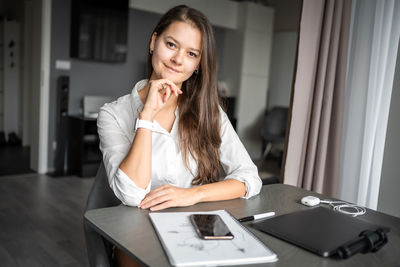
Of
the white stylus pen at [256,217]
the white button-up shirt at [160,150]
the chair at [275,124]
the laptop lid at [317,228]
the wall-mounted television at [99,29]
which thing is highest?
the wall-mounted television at [99,29]

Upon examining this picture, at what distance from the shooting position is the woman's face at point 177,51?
1.36 metres

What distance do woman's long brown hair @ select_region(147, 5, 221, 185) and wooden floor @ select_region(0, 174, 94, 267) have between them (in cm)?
→ 133

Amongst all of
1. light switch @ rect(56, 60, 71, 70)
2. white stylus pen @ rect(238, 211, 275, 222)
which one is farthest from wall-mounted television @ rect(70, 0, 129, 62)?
white stylus pen @ rect(238, 211, 275, 222)

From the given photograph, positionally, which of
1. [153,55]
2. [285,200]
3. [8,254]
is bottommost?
[8,254]

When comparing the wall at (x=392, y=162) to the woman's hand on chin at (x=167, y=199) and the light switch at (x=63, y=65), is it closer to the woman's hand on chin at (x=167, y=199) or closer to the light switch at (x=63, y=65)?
the woman's hand on chin at (x=167, y=199)

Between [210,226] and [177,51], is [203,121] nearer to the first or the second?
[177,51]

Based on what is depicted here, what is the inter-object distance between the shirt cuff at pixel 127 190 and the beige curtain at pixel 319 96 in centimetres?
119

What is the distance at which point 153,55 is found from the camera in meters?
1.43

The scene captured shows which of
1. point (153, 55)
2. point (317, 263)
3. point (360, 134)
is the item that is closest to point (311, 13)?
point (360, 134)

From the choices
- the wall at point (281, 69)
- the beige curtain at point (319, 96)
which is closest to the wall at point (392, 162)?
the beige curtain at point (319, 96)

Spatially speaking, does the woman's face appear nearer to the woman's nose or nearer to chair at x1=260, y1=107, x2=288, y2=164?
the woman's nose

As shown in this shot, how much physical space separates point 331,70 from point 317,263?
150cm

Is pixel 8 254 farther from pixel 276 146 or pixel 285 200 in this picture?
pixel 276 146

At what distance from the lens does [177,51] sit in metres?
1.37
